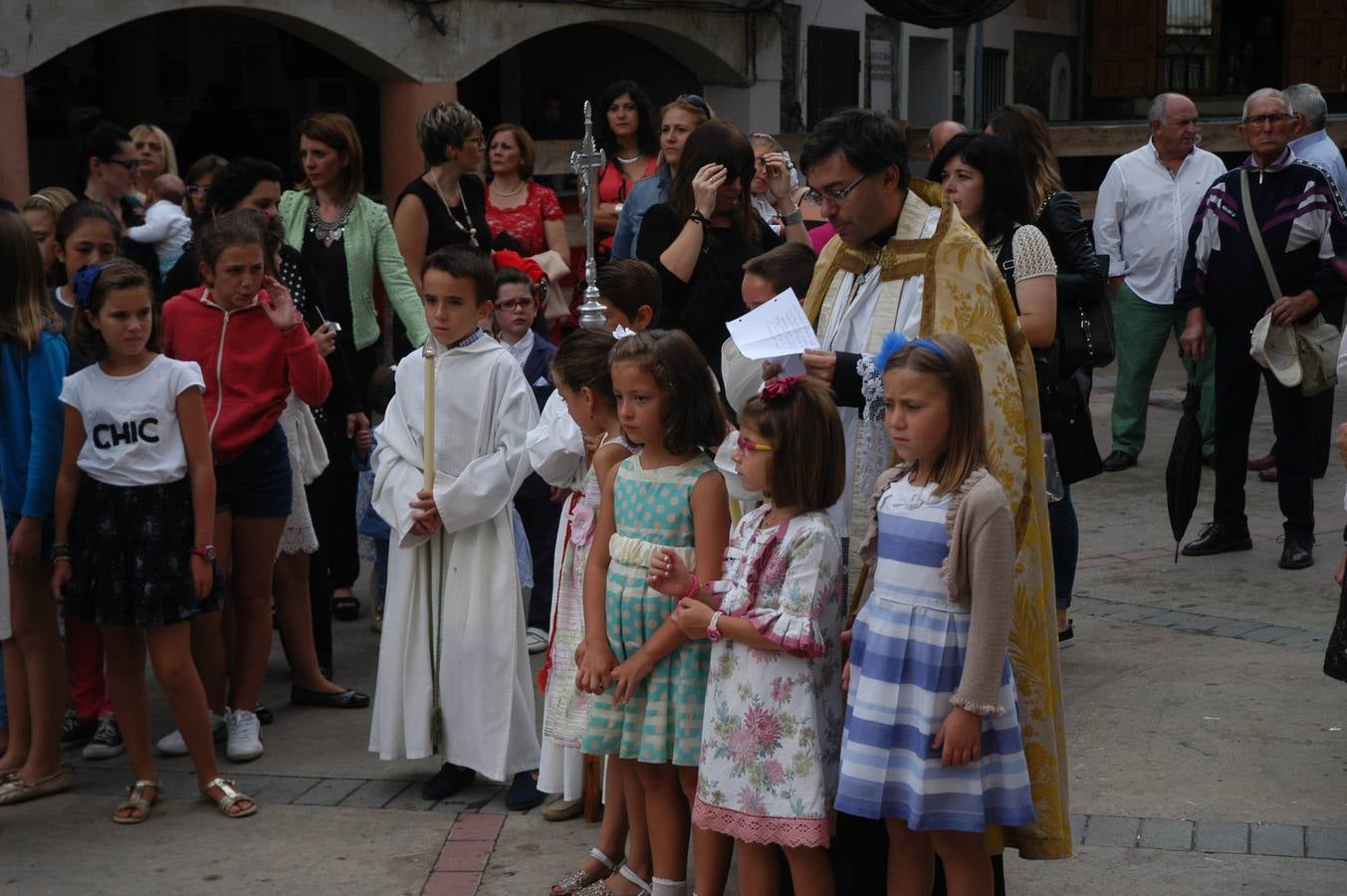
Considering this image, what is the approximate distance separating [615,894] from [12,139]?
→ 8465mm

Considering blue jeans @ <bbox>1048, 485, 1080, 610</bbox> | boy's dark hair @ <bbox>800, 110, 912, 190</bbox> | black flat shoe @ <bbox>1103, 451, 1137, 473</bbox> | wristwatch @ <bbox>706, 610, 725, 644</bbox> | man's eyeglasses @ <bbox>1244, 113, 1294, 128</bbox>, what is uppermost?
man's eyeglasses @ <bbox>1244, 113, 1294, 128</bbox>

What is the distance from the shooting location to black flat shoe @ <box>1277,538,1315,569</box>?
24.5 ft

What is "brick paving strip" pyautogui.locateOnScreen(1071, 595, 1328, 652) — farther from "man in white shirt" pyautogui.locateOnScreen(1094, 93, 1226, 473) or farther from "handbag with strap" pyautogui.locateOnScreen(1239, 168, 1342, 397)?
"man in white shirt" pyautogui.locateOnScreen(1094, 93, 1226, 473)

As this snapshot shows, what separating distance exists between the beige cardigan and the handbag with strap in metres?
4.37

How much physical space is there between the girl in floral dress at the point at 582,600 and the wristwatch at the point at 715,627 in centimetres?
62

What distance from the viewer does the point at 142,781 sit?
5.05 meters

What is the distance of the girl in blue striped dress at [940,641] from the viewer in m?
3.51

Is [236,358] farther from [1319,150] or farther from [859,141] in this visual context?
[1319,150]

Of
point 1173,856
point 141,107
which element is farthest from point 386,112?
point 1173,856

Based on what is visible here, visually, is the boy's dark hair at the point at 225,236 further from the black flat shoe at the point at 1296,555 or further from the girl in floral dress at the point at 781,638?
the black flat shoe at the point at 1296,555

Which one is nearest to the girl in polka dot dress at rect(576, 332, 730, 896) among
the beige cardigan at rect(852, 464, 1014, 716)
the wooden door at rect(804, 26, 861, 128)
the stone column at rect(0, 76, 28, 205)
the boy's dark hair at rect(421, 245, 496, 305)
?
the beige cardigan at rect(852, 464, 1014, 716)

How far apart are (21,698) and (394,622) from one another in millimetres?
1203

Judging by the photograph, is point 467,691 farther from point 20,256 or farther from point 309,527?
point 20,256

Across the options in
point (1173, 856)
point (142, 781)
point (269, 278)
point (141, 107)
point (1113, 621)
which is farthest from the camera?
point (141, 107)
